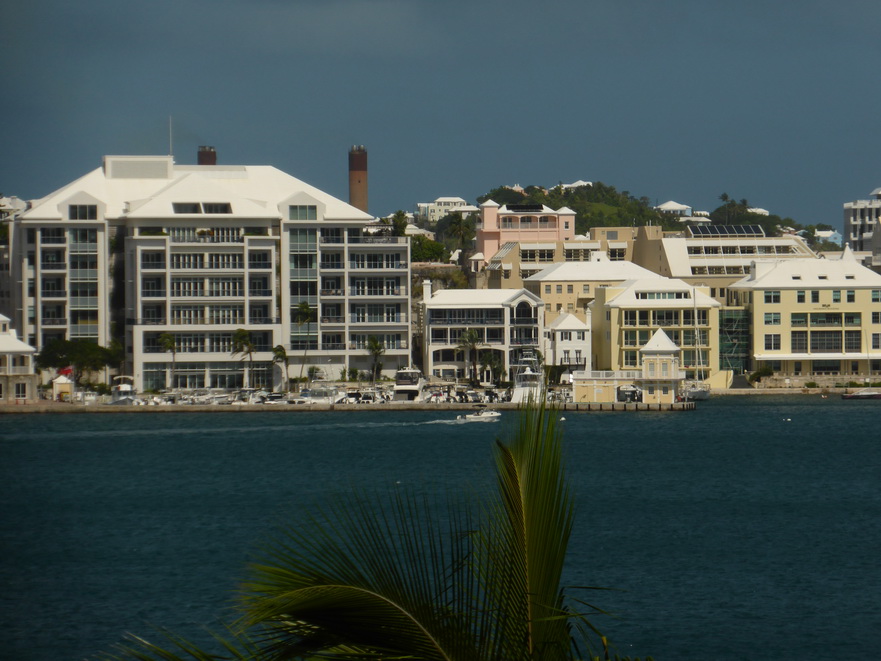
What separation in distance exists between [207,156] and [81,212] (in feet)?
89.6

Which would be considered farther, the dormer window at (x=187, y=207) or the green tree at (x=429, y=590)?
the dormer window at (x=187, y=207)

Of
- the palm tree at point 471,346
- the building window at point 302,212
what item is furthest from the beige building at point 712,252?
the building window at point 302,212

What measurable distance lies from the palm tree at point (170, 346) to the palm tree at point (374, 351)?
11990mm

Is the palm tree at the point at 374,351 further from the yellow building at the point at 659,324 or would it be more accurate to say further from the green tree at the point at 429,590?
the green tree at the point at 429,590

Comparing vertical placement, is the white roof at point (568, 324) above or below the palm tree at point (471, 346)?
Answer: above

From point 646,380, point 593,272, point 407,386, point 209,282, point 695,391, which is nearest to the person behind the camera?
point 407,386

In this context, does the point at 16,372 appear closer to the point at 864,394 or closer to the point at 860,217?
the point at 864,394

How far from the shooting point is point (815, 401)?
9419cm

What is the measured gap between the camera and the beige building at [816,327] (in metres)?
98.2

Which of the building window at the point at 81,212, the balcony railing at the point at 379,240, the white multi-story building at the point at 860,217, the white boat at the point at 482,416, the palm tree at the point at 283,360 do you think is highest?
the white multi-story building at the point at 860,217

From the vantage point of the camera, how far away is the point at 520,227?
4759 inches

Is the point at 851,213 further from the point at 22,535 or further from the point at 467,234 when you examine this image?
the point at 22,535

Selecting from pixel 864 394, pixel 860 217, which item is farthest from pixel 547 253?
pixel 860 217

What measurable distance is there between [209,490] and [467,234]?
268ft
